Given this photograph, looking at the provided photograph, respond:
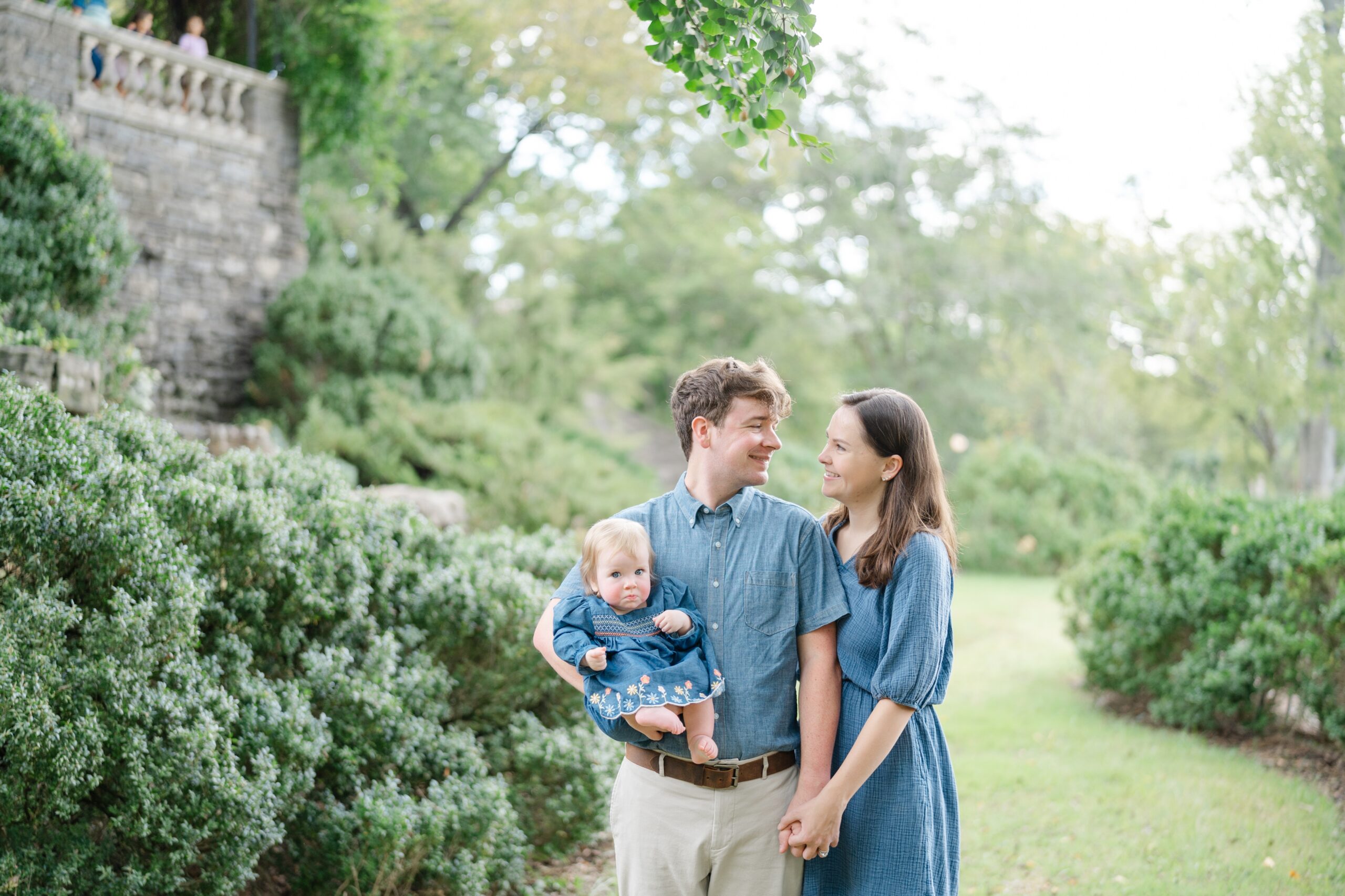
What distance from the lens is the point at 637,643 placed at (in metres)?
2.25

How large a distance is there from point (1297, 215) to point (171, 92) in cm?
1078

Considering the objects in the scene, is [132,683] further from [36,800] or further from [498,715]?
[498,715]

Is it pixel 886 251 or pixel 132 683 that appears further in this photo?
pixel 886 251

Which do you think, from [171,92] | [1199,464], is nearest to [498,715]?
[171,92]

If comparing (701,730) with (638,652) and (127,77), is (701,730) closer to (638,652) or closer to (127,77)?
(638,652)

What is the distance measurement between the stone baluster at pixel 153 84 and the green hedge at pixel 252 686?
7096 millimetres

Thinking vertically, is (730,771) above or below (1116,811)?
above

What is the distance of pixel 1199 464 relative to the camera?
29.4 metres

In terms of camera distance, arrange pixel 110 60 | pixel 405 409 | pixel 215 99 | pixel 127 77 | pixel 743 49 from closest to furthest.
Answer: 1. pixel 743 49
2. pixel 110 60
3. pixel 127 77
4. pixel 215 99
5. pixel 405 409

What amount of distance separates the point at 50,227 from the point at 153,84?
2.80 meters

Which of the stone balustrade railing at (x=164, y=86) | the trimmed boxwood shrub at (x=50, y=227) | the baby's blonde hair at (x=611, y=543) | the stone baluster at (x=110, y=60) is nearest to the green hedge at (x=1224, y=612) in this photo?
the baby's blonde hair at (x=611, y=543)

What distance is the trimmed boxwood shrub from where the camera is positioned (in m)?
6.93

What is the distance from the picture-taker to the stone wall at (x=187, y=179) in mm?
8711

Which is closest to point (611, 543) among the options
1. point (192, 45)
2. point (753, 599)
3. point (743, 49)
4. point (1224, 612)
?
point (753, 599)
